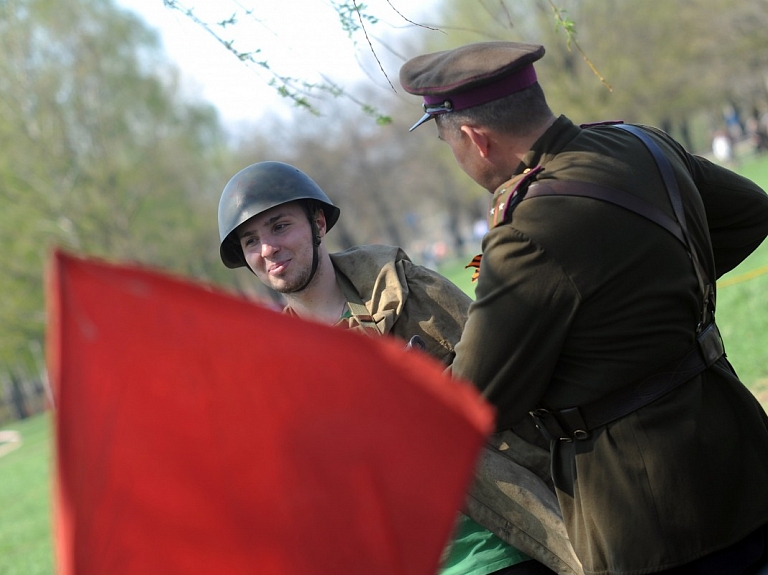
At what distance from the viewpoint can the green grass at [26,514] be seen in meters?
10.2

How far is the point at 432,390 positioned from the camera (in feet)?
4.42

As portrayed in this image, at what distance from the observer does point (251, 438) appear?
138 cm

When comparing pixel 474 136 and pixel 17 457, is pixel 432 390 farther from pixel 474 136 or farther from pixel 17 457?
pixel 17 457

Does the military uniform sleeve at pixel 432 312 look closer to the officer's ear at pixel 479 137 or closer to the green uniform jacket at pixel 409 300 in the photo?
the green uniform jacket at pixel 409 300

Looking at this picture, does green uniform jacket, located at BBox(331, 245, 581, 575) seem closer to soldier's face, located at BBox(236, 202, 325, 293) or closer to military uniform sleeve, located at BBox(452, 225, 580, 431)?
soldier's face, located at BBox(236, 202, 325, 293)

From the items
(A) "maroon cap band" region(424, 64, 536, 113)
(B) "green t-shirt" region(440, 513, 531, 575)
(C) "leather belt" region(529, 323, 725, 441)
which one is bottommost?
(B) "green t-shirt" region(440, 513, 531, 575)

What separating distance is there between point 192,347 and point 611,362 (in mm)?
1310

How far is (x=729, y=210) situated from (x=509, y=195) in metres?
0.90

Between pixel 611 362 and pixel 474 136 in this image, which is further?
pixel 474 136

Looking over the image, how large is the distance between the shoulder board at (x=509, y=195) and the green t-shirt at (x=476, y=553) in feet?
3.36

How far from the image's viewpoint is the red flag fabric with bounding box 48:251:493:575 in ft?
4.46

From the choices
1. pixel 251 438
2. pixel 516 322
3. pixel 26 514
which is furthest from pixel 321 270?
pixel 26 514

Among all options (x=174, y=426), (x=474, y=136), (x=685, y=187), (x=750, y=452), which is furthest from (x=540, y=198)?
(x=174, y=426)

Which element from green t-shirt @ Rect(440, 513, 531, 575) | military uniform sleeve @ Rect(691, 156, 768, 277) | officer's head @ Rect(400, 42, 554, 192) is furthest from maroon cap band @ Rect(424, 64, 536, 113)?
green t-shirt @ Rect(440, 513, 531, 575)
